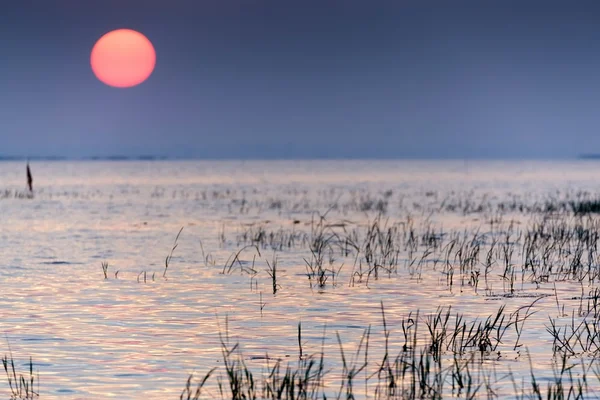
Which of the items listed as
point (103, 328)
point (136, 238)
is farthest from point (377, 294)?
point (136, 238)

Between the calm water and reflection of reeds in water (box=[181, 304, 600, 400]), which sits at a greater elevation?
reflection of reeds in water (box=[181, 304, 600, 400])

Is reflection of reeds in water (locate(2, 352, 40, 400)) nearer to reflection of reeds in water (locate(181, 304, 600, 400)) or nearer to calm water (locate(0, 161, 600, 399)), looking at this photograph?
calm water (locate(0, 161, 600, 399))

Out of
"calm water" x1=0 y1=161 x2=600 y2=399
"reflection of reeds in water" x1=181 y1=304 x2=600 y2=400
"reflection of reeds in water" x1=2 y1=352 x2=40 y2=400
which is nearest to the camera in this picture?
"reflection of reeds in water" x1=181 y1=304 x2=600 y2=400

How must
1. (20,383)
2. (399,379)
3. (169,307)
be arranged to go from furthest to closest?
(169,307), (399,379), (20,383)

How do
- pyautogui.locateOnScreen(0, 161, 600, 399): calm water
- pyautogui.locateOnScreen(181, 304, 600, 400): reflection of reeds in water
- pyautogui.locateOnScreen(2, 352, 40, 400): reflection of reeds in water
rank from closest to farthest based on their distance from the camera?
pyautogui.locateOnScreen(181, 304, 600, 400): reflection of reeds in water → pyautogui.locateOnScreen(2, 352, 40, 400): reflection of reeds in water → pyautogui.locateOnScreen(0, 161, 600, 399): calm water

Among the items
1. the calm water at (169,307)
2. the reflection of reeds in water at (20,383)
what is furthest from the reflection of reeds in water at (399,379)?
the reflection of reeds in water at (20,383)

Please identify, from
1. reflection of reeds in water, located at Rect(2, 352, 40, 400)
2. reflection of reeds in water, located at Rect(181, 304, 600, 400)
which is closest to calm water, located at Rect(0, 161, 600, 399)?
reflection of reeds in water, located at Rect(2, 352, 40, 400)

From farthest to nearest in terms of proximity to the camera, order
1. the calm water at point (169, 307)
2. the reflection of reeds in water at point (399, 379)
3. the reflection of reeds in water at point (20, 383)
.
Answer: the calm water at point (169, 307), the reflection of reeds in water at point (20, 383), the reflection of reeds in water at point (399, 379)

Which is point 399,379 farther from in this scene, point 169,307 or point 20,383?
point 169,307

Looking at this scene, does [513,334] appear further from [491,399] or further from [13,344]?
[13,344]

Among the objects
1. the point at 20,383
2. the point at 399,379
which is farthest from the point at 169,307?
the point at 399,379

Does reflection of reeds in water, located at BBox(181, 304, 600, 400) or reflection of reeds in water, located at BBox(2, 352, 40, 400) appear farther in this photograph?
reflection of reeds in water, located at BBox(2, 352, 40, 400)

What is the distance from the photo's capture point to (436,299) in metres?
17.4

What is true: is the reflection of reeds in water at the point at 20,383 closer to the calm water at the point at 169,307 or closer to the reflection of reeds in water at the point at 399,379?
the calm water at the point at 169,307
